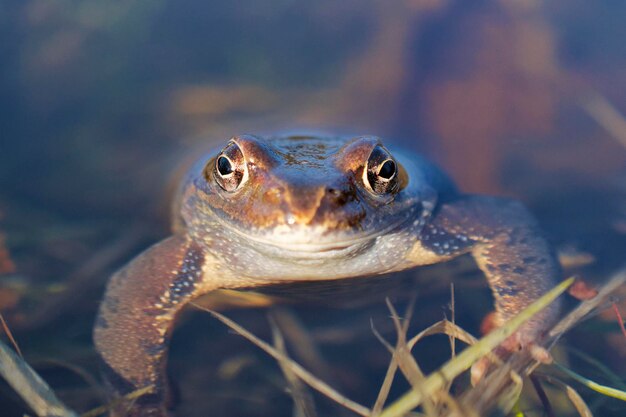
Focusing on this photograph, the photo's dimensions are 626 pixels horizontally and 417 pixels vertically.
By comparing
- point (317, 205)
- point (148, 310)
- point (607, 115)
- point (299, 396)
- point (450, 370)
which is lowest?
point (299, 396)

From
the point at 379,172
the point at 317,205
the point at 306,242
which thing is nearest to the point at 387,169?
the point at 379,172

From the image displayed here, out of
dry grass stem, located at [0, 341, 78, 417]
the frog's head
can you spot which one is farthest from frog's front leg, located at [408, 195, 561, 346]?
dry grass stem, located at [0, 341, 78, 417]

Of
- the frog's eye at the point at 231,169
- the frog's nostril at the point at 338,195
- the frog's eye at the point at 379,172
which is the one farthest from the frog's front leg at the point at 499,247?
the frog's eye at the point at 231,169

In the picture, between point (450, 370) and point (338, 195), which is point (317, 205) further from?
point (450, 370)

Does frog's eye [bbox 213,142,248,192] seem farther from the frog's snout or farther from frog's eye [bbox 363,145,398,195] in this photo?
frog's eye [bbox 363,145,398,195]

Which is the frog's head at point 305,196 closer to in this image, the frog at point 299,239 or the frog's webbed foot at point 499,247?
the frog at point 299,239

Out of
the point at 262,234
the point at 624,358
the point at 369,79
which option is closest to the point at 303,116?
the point at 369,79

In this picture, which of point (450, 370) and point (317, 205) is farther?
point (317, 205)
